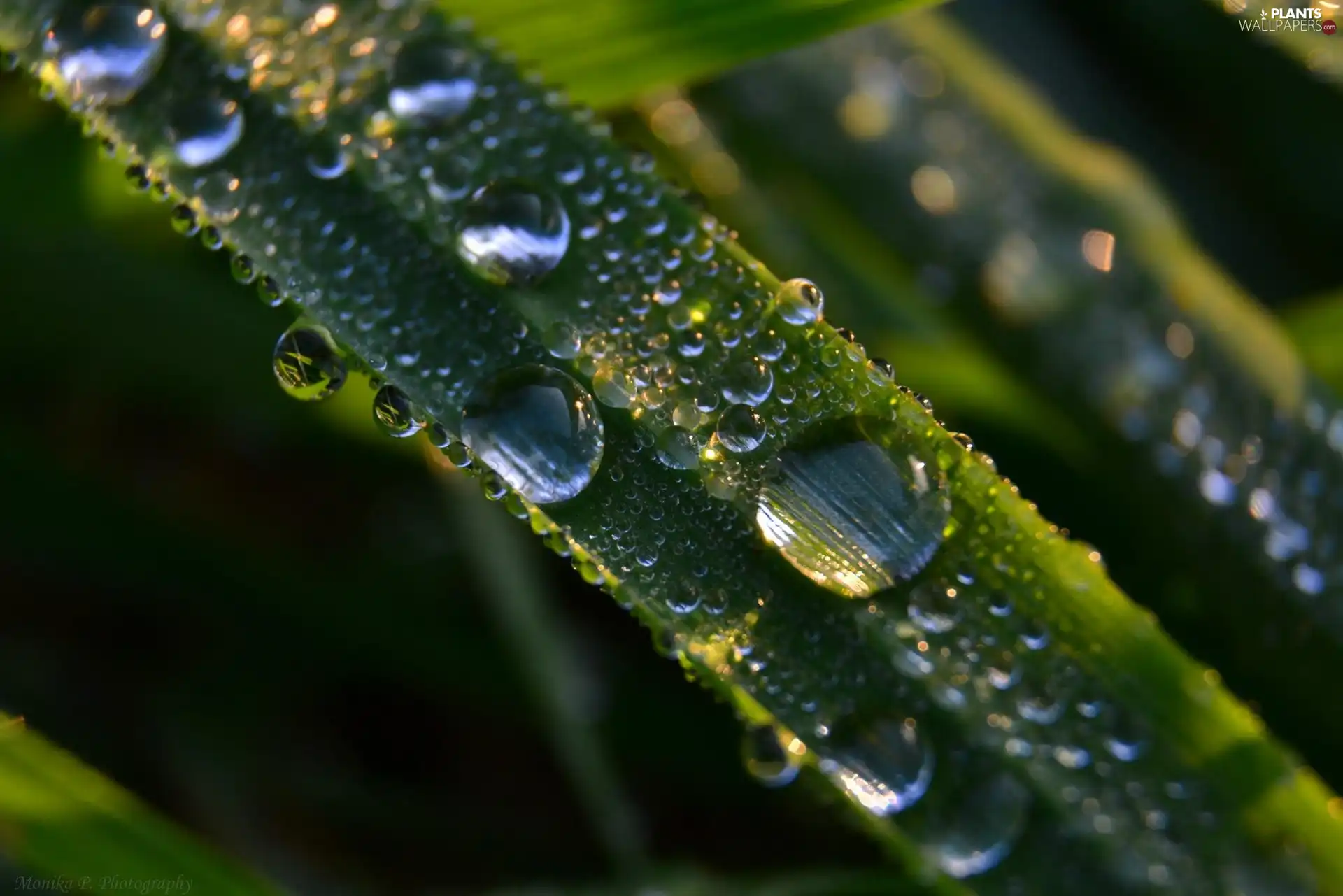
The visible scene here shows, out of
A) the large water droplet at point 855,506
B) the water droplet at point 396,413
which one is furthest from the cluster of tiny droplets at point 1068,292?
the water droplet at point 396,413

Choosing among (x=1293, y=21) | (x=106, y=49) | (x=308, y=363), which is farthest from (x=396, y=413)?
(x=1293, y=21)

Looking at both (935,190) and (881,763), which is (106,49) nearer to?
(881,763)

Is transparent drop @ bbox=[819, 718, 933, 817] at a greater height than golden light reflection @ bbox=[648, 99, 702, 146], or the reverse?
transparent drop @ bbox=[819, 718, 933, 817]

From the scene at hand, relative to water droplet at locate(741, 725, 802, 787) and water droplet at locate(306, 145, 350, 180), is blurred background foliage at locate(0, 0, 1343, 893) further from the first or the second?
water droplet at locate(306, 145, 350, 180)

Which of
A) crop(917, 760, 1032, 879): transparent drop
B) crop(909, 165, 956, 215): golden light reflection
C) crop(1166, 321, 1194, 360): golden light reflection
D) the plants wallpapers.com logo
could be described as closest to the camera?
crop(917, 760, 1032, 879): transparent drop

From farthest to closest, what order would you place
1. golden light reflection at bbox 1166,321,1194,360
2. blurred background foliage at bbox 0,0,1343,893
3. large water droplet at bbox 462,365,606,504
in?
blurred background foliage at bbox 0,0,1343,893 → golden light reflection at bbox 1166,321,1194,360 → large water droplet at bbox 462,365,606,504

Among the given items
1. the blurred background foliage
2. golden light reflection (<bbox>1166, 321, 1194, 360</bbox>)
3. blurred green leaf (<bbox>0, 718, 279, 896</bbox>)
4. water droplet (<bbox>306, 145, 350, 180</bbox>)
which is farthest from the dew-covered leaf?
blurred green leaf (<bbox>0, 718, 279, 896</bbox>)

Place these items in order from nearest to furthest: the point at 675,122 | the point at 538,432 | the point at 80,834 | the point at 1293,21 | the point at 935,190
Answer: the point at 538,432
the point at 80,834
the point at 1293,21
the point at 935,190
the point at 675,122

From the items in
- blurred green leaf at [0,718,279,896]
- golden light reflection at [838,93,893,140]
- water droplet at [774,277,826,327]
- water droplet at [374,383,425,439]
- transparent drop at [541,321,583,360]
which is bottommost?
blurred green leaf at [0,718,279,896]
